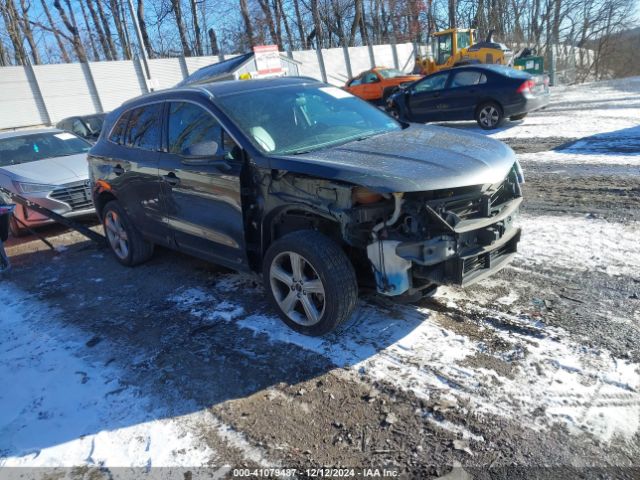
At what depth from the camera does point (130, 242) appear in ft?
17.7

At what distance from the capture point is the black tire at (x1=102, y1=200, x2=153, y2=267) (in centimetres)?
537

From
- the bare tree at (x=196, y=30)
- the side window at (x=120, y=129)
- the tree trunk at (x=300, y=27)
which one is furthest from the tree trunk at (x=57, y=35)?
the side window at (x=120, y=129)

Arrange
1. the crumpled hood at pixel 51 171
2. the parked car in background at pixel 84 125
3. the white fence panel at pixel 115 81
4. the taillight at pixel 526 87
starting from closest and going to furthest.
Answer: the crumpled hood at pixel 51 171, the taillight at pixel 526 87, the parked car in background at pixel 84 125, the white fence panel at pixel 115 81

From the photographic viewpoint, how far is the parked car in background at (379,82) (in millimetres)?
20531

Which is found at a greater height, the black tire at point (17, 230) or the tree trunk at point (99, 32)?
the tree trunk at point (99, 32)

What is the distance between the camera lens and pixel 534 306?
3641mm

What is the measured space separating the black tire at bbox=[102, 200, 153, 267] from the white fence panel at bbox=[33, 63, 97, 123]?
22.7 meters

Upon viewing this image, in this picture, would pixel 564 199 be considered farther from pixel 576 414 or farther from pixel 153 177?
pixel 153 177

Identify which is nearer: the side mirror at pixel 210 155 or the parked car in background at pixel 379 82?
the side mirror at pixel 210 155

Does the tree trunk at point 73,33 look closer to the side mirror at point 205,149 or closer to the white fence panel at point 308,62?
the white fence panel at point 308,62

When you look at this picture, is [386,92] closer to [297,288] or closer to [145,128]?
[145,128]

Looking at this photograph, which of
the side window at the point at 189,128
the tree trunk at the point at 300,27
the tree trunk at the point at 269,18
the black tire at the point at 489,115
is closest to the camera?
the side window at the point at 189,128

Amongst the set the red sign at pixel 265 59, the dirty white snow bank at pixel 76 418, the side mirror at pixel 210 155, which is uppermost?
the red sign at pixel 265 59

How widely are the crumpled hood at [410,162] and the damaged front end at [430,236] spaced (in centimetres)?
12
